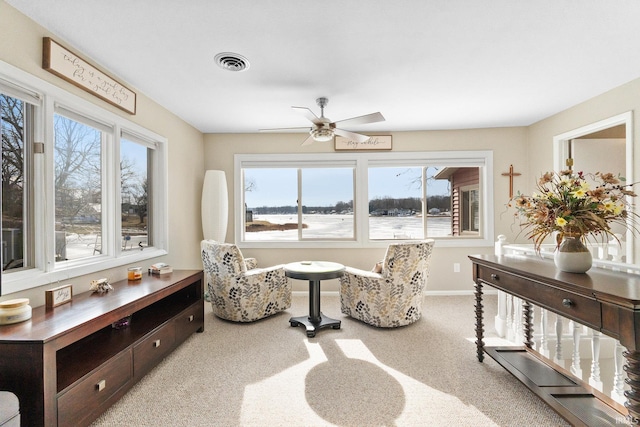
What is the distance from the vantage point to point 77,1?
1.86 metres

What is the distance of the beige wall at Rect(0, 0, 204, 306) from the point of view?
193 centimetres

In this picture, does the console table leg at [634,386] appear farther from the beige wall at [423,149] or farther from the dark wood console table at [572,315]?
the beige wall at [423,149]

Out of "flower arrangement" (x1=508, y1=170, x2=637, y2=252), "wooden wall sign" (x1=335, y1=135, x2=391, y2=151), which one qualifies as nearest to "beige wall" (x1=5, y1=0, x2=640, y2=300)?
"wooden wall sign" (x1=335, y1=135, x2=391, y2=151)

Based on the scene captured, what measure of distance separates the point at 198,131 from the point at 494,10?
3919mm

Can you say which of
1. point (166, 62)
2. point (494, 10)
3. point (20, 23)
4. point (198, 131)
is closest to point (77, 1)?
point (20, 23)

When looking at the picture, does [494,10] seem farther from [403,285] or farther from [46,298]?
[46,298]

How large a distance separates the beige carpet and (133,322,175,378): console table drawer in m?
0.10

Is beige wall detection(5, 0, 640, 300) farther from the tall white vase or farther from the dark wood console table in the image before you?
the dark wood console table

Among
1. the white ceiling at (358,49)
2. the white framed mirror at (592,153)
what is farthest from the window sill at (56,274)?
the white framed mirror at (592,153)

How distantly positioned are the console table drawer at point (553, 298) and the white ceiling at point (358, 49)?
1.68 metres

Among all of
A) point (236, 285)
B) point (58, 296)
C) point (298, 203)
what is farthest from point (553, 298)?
point (298, 203)

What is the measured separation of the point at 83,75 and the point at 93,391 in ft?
7.29

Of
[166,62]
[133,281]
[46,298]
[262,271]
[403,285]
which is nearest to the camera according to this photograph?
[46,298]

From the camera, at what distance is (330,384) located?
2230mm
